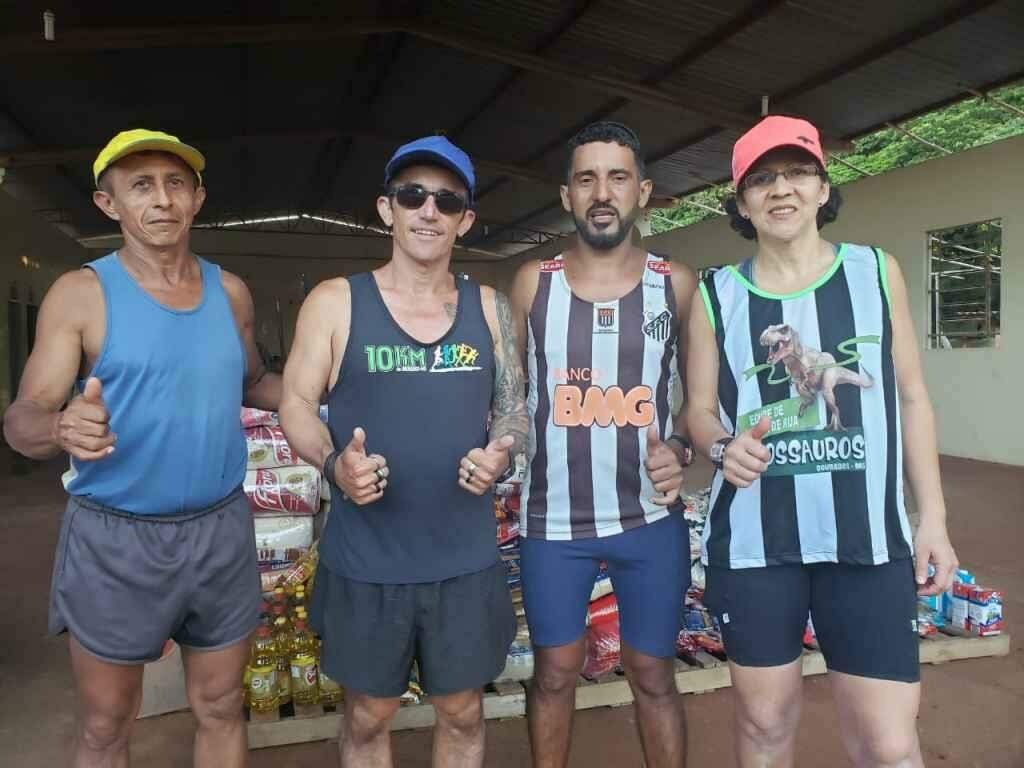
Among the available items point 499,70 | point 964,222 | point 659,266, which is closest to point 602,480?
point 659,266

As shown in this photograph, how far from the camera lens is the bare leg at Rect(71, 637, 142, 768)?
219 cm

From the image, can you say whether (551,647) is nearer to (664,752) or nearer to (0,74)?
(664,752)

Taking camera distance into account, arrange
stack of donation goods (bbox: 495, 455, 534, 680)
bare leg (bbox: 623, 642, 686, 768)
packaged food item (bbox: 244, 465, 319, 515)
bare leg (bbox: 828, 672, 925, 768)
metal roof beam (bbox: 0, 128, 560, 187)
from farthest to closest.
→ metal roof beam (bbox: 0, 128, 560, 187) → packaged food item (bbox: 244, 465, 319, 515) → stack of donation goods (bbox: 495, 455, 534, 680) → bare leg (bbox: 623, 642, 686, 768) → bare leg (bbox: 828, 672, 925, 768)

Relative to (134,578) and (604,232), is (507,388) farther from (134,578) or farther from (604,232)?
(134,578)

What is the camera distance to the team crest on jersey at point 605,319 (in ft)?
8.45

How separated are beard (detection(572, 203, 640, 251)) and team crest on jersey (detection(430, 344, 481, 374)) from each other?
0.60 meters

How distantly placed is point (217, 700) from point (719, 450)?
160cm

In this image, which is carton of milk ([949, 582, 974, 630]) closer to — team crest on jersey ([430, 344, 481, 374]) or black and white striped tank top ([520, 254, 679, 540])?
black and white striped tank top ([520, 254, 679, 540])

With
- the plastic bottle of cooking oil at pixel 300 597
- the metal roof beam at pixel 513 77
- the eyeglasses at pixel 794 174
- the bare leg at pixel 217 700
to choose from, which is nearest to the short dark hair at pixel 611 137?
the eyeglasses at pixel 794 174

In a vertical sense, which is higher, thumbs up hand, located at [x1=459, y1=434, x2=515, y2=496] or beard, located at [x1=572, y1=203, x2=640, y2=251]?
beard, located at [x1=572, y1=203, x2=640, y2=251]

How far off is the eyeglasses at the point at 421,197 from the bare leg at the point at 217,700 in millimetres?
1376

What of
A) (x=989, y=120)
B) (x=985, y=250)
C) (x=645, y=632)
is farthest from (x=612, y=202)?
(x=989, y=120)

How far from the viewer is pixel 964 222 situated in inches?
425

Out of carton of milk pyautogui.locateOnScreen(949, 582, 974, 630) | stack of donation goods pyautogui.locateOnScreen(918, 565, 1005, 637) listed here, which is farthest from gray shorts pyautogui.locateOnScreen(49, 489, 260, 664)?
carton of milk pyautogui.locateOnScreen(949, 582, 974, 630)
